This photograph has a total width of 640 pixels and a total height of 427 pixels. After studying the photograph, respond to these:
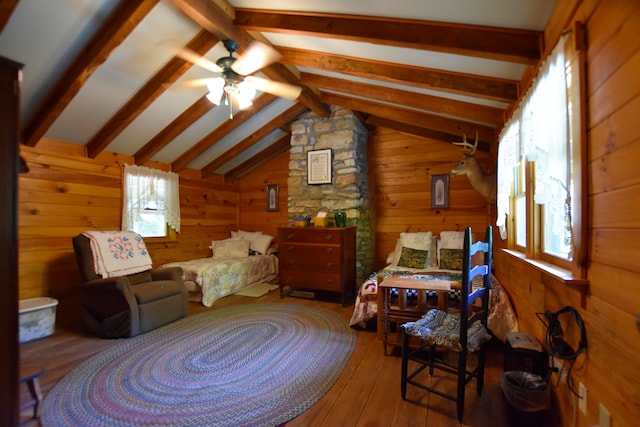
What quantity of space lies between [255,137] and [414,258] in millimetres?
3085

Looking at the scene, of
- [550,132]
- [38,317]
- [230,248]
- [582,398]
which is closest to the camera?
[582,398]

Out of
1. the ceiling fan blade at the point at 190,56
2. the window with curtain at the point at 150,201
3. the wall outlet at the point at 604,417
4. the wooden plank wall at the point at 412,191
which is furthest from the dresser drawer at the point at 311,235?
the wall outlet at the point at 604,417

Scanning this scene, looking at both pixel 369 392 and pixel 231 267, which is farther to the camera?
pixel 231 267

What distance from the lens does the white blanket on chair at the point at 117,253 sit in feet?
9.69

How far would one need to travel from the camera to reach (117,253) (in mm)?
3141

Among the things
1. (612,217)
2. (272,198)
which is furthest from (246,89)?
(272,198)

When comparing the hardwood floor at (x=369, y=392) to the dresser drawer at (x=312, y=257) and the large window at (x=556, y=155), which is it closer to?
the large window at (x=556, y=155)

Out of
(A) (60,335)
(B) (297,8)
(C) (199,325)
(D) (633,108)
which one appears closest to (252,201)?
A: (C) (199,325)

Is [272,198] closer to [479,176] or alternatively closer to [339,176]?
[339,176]

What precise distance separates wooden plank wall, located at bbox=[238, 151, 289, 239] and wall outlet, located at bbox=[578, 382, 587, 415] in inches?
177

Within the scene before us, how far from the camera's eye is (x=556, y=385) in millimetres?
1539

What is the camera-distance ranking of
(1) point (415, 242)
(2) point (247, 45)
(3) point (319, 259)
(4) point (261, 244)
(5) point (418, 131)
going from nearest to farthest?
(2) point (247, 45), (3) point (319, 259), (1) point (415, 242), (5) point (418, 131), (4) point (261, 244)

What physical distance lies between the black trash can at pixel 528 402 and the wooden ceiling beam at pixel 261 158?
461 centimetres

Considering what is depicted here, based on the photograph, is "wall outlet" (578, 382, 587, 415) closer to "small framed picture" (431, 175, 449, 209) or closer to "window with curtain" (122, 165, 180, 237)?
"small framed picture" (431, 175, 449, 209)
